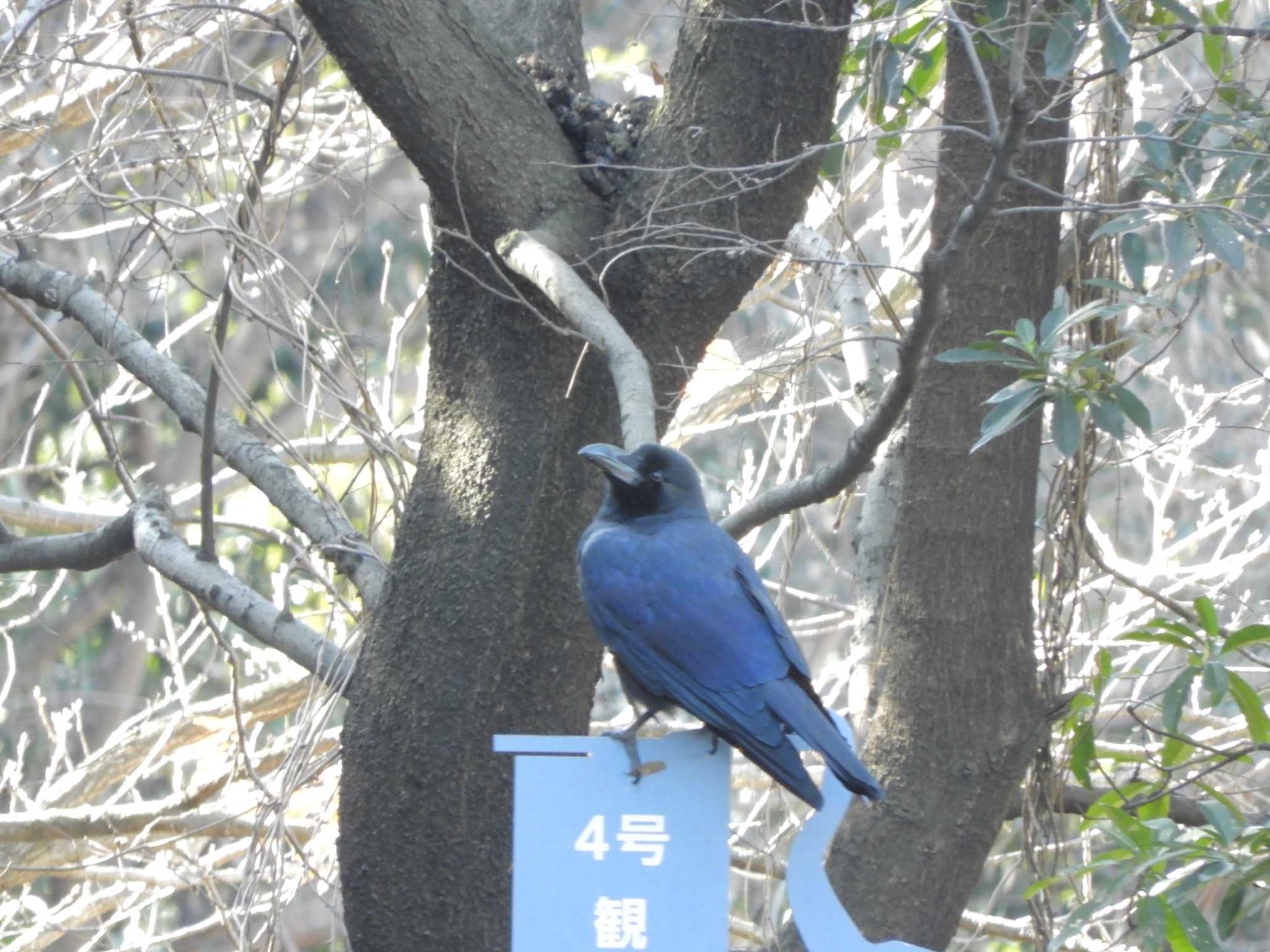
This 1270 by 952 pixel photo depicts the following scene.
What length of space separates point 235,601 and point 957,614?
1.58 metres

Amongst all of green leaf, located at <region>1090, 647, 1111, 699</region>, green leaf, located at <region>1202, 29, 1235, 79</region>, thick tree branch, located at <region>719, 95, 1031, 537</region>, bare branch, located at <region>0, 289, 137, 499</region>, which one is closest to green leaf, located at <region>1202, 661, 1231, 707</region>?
green leaf, located at <region>1090, 647, 1111, 699</region>

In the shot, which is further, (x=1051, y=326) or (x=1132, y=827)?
(x=1132, y=827)

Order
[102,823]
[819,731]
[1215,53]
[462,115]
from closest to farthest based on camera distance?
[819,731] < [462,115] < [1215,53] < [102,823]

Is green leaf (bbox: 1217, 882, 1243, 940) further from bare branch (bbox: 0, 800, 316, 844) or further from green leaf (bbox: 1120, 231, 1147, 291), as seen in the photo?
bare branch (bbox: 0, 800, 316, 844)

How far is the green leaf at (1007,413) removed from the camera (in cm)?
226

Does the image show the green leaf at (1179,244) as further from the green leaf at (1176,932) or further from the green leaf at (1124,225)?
the green leaf at (1176,932)

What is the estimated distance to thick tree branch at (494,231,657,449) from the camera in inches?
85.9

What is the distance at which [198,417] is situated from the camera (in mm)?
3283

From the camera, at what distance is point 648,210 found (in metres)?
2.67

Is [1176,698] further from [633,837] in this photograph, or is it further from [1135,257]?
[633,837]

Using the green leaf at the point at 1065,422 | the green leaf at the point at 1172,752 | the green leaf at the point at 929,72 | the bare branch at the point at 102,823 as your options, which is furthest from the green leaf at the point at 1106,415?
the bare branch at the point at 102,823

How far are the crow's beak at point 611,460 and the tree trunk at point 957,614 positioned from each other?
88cm

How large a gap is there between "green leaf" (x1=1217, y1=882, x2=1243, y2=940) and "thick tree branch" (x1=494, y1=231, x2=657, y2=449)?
146 cm

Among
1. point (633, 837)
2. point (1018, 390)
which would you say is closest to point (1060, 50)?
point (1018, 390)
